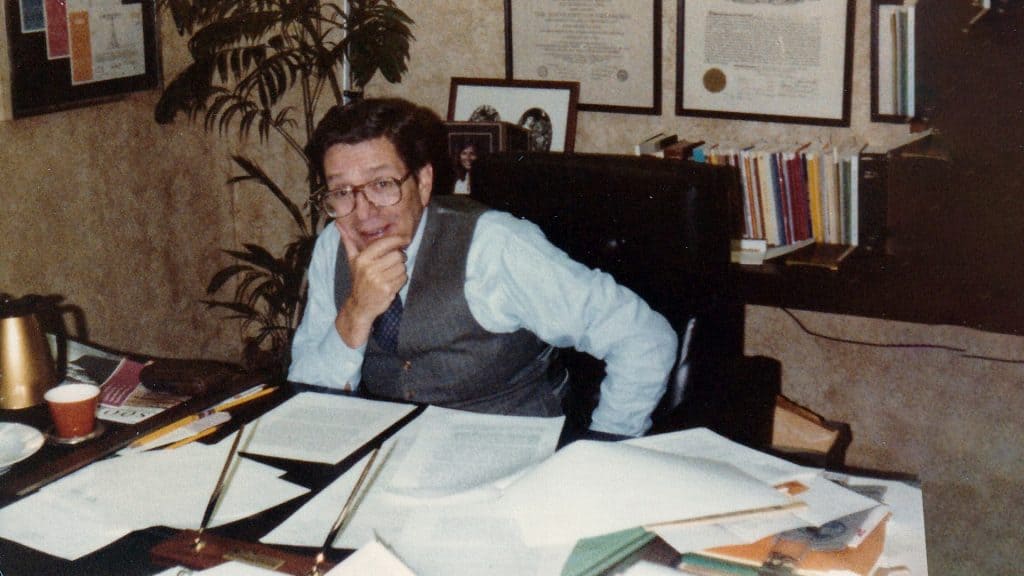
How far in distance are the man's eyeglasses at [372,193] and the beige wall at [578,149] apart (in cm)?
121

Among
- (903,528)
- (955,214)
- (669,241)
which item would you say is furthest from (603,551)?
(955,214)

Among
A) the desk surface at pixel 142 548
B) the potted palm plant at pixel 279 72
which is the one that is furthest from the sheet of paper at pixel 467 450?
the potted palm plant at pixel 279 72

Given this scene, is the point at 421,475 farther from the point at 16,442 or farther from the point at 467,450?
the point at 16,442

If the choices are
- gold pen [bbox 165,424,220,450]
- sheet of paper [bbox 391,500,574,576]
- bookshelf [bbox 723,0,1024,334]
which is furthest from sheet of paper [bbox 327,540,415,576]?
bookshelf [bbox 723,0,1024,334]

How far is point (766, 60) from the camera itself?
8.32ft

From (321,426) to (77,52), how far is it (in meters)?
1.77

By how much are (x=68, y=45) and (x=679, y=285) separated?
1853mm

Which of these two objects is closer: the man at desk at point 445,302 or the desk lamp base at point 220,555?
the desk lamp base at point 220,555

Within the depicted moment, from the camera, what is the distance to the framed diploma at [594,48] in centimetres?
268

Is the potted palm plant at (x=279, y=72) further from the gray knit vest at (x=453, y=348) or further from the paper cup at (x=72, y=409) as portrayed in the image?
the paper cup at (x=72, y=409)

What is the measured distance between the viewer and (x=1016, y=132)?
187cm

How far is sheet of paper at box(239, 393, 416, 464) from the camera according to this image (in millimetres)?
1242

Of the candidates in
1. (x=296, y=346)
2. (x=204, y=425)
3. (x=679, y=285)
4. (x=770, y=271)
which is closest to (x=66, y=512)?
(x=204, y=425)

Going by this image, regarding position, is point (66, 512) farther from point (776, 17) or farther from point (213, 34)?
point (776, 17)
